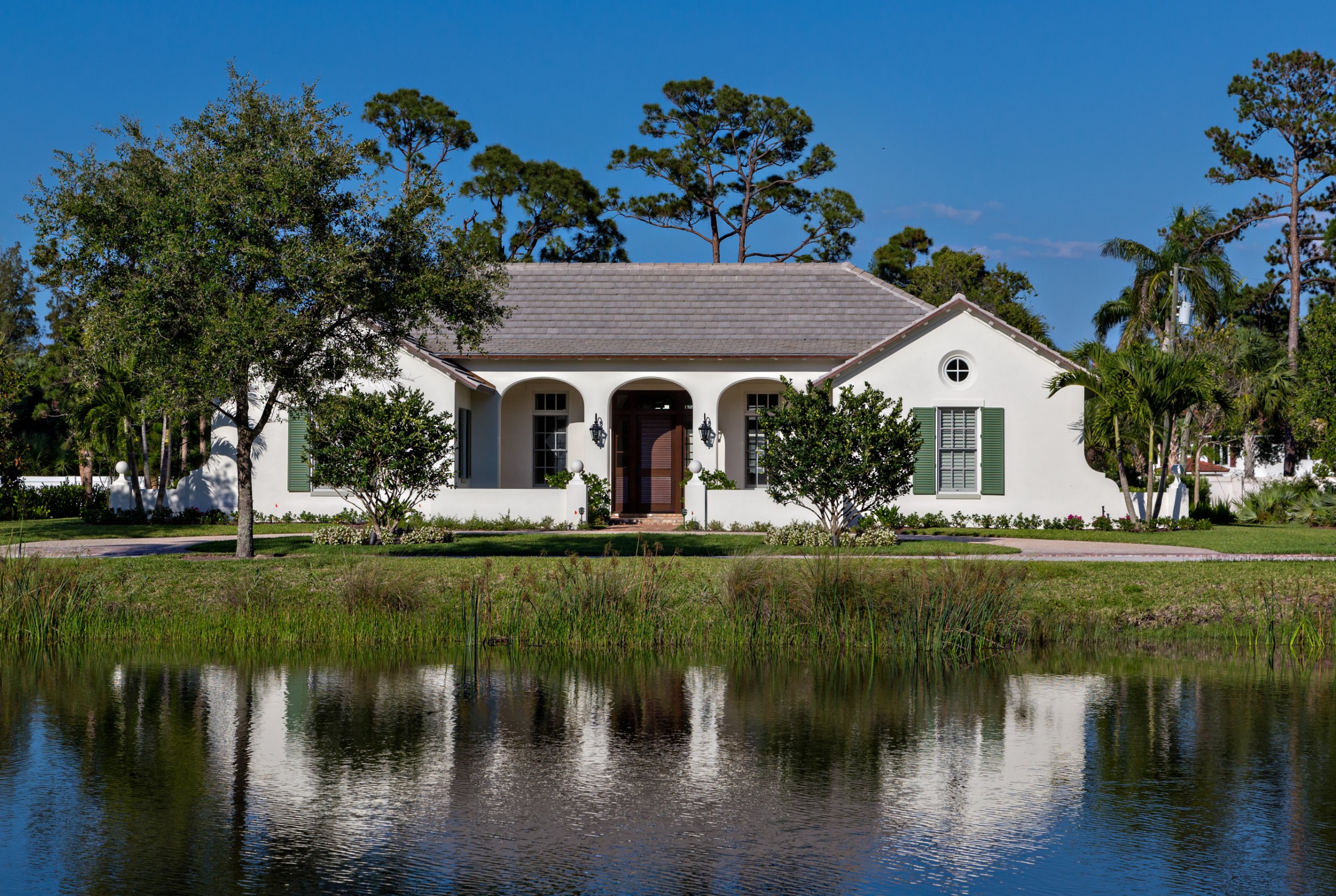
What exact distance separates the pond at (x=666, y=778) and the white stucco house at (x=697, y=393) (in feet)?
Result: 40.5

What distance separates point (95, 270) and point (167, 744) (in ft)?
31.0

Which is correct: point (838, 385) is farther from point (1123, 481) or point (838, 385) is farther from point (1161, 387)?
point (1161, 387)

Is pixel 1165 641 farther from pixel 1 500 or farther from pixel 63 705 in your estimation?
pixel 1 500

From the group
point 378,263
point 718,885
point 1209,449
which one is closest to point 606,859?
point 718,885

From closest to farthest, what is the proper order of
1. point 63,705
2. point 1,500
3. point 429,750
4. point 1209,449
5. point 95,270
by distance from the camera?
point 429,750 → point 63,705 → point 95,270 → point 1,500 → point 1209,449

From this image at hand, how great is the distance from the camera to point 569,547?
20188 millimetres

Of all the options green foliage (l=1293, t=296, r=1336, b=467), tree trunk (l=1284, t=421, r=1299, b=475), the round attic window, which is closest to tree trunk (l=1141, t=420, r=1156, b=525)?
the round attic window

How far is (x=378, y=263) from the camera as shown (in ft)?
57.7

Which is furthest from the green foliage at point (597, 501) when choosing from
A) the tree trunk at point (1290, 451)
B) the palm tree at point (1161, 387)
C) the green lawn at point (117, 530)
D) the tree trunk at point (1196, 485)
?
the tree trunk at point (1290, 451)

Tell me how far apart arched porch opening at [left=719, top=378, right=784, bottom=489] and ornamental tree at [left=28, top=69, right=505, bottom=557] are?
1152 centimetres

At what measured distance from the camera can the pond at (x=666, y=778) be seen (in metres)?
6.98

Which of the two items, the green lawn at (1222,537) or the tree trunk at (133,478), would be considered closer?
the green lawn at (1222,537)

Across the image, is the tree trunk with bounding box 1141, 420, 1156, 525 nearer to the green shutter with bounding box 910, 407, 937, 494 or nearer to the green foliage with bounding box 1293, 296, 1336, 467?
the green shutter with bounding box 910, 407, 937, 494

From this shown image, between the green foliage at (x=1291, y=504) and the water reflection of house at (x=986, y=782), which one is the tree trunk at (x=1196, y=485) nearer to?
the green foliage at (x=1291, y=504)
